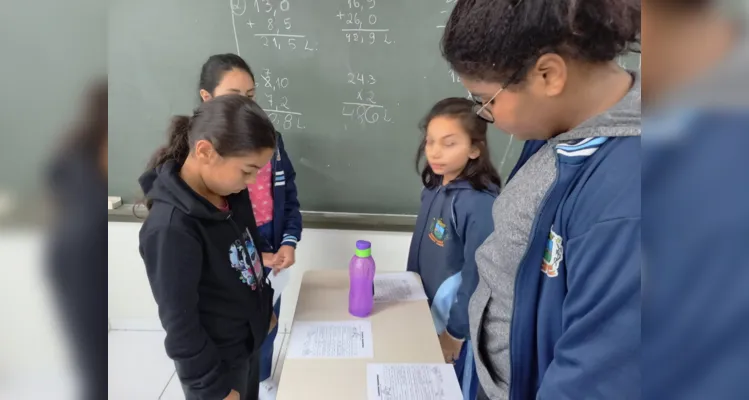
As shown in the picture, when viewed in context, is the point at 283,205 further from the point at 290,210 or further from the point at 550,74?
the point at 550,74

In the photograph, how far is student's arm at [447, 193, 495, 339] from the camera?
4.00 feet

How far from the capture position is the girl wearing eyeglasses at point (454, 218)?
126cm

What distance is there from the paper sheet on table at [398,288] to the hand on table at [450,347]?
13cm

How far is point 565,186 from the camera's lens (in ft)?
1.87

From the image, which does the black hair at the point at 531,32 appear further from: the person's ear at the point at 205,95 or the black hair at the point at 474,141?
the person's ear at the point at 205,95

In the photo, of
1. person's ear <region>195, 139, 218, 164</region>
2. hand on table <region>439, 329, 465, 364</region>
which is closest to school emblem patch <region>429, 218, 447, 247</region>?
hand on table <region>439, 329, 465, 364</region>

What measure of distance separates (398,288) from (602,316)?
92 centimetres

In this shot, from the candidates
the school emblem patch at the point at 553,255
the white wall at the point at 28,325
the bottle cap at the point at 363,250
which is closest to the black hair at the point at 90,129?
the white wall at the point at 28,325

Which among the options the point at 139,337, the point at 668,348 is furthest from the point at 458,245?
the point at 139,337

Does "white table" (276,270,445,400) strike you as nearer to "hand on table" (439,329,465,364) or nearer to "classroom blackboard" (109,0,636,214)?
"hand on table" (439,329,465,364)

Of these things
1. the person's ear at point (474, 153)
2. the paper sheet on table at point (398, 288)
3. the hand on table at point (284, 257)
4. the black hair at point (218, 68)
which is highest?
the black hair at point (218, 68)

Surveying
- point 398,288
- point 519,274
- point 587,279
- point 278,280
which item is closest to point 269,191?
point 278,280

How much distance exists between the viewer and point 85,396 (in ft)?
0.83

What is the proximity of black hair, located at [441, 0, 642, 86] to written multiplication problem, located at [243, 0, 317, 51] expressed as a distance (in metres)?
1.30
